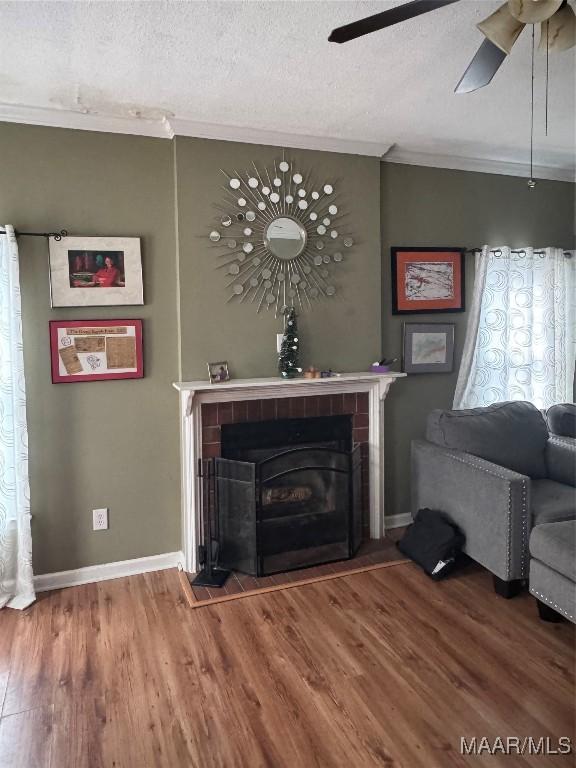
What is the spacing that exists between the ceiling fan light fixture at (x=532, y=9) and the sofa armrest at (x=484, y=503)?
6.51ft

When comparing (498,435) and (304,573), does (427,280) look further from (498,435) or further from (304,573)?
(304,573)

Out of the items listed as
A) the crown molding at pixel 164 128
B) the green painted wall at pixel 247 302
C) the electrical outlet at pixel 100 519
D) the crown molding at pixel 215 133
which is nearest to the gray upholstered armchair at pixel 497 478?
the green painted wall at pixel 247 302

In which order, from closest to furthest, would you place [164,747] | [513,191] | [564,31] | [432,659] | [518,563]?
[564,31] < [164,747] < [432,659] < [518,563] < [513,191]

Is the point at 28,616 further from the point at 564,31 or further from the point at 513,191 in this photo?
the point at 513,191

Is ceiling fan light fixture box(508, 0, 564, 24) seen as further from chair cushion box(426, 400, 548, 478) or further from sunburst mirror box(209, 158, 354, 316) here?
chair cushion box(426, 400, 548, 478)

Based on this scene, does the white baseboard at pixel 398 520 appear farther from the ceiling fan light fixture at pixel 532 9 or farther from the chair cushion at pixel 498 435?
the ceiling fan light fixture at pixel 532 9

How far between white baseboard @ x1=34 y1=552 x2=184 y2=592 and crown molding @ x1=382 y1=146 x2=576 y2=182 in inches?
113

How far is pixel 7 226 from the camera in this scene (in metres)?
2.62

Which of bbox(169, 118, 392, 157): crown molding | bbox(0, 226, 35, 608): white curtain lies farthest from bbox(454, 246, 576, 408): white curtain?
bbox(0, 226, 35, 608): white curtain

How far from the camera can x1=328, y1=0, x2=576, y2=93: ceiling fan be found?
1423 mm

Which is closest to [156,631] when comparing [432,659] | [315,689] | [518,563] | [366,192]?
[315,689]

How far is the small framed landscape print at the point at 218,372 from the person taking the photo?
9.94 feet

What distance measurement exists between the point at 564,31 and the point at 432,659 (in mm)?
2344

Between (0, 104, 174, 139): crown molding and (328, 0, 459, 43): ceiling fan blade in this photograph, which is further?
(0, 104, 174, 139): crown molding
